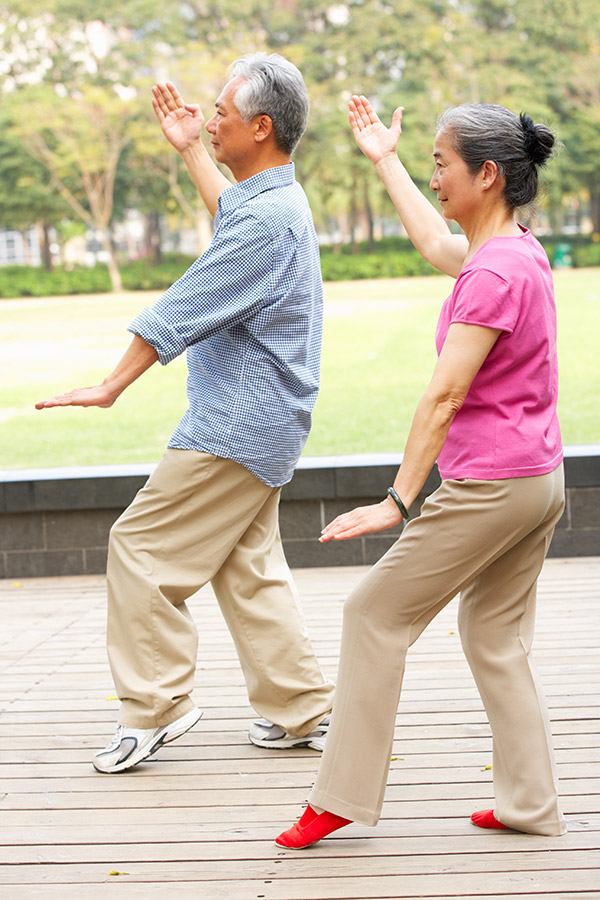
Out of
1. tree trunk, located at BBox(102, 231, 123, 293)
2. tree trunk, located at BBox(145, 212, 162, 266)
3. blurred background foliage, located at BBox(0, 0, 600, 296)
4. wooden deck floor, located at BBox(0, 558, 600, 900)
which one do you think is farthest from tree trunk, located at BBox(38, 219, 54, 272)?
wooden deck floor, located at BBox(0, 558, 600, 900)

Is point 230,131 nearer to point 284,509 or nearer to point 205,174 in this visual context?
point 205,174

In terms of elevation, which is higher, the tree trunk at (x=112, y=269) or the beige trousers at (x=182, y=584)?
the beige trousers at (x=182, y=584)

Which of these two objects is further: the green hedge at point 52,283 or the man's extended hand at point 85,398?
the green hedge at point 52,283

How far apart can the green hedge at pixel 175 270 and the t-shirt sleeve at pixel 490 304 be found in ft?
105

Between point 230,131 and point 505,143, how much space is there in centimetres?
82

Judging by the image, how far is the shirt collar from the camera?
9.23ft

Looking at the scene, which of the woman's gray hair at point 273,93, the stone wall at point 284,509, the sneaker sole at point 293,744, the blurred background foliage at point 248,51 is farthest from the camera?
the blurred background foliage at point 248,51

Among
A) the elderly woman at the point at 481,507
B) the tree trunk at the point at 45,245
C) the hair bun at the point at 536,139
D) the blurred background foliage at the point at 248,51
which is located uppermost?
the blurred background foliage at the point at 248,51

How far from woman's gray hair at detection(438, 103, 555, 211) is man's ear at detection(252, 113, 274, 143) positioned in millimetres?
645

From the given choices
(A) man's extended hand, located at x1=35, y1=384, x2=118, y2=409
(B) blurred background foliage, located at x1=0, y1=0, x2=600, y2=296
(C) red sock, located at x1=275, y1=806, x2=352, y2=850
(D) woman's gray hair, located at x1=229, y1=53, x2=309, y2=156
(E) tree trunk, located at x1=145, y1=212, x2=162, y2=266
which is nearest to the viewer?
(C) red sock, located at x1=275, y1=806, x2=352, y2=850

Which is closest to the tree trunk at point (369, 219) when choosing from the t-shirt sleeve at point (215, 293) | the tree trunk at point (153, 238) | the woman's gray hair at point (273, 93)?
the tree trunk at point (153, 238)

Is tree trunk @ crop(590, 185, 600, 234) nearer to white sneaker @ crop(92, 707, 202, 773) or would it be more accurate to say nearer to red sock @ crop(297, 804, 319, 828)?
white sneaker @ crop(92, 707, 202, 773)

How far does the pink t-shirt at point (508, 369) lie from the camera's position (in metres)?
2.14

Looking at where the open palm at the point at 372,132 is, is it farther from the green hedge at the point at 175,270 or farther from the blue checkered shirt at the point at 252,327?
the green hedge at the point at 175,270
